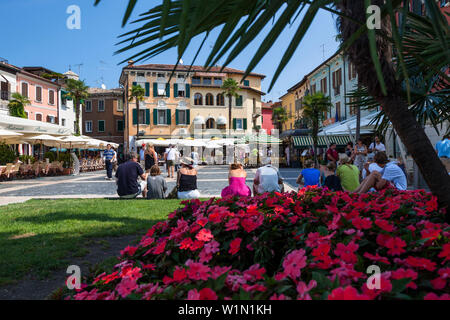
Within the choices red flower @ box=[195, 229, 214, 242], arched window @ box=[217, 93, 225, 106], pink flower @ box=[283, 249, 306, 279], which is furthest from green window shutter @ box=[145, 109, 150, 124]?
pink flower @ box=[283, 249, 306, 279]

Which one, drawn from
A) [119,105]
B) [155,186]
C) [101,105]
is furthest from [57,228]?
[101,105]

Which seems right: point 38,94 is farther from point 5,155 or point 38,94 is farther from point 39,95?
point 5,155

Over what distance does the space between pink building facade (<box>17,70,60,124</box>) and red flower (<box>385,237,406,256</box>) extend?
3833 centimetres

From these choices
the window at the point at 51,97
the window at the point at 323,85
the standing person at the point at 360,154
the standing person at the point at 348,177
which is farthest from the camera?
the window at the point at 51,97

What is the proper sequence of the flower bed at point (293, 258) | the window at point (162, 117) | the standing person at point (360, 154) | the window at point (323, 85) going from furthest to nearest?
the window at point (162, 117), the window at point (323, 85), the standing person at point (360, 154), the flower bed at point (293, 258)

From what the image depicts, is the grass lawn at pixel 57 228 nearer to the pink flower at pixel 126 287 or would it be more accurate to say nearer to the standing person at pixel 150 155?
the pink flower at pixel 126 287

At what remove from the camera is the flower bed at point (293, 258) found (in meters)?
1.17

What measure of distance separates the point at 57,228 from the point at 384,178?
5092 mm

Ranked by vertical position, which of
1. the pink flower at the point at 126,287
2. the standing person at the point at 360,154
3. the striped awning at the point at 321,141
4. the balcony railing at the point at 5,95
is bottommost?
the pink flower at the point at 126,287

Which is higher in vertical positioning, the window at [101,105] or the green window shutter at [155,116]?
the window at [101,105]

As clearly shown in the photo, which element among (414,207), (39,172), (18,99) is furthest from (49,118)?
(414,207)

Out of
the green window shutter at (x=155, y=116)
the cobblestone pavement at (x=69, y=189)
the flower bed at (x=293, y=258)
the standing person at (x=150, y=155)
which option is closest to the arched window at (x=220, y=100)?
the green window shutter at (x=155, y=116)

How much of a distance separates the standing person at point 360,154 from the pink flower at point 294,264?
10556 mm

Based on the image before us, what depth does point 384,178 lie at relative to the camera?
584 centimetres
